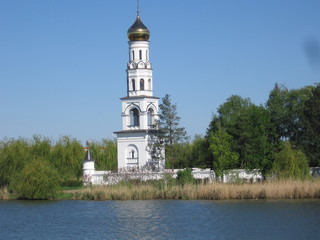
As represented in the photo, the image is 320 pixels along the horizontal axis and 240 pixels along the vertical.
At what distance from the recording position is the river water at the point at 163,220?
95.9 ft

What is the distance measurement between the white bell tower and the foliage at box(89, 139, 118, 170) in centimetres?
1248

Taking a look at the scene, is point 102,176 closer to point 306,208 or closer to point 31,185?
point 31,185

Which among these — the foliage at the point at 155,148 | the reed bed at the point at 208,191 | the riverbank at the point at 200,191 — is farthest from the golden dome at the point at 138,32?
the reed bed at the point at 208,191

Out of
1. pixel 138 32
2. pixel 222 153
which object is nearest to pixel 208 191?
pixel 222 153

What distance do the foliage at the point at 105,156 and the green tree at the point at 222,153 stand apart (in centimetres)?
1920

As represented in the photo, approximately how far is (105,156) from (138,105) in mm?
16728

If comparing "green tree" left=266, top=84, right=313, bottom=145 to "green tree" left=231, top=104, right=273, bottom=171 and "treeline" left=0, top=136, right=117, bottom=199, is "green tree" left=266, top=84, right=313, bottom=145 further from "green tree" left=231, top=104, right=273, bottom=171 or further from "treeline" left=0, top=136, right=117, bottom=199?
"treeline" left=0, top=136, right=117, bottom=199

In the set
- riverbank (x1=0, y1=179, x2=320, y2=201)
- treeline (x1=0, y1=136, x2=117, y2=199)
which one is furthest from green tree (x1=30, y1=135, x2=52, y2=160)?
riverbank (x1=0, y1=179, x2=320, y2=201)

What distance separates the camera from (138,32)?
186 feet

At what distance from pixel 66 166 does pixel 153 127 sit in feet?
27.6

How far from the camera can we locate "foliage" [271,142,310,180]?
44531mm

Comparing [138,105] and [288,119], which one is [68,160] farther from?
[288,119]

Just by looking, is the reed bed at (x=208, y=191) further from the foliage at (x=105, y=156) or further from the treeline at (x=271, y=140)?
the foliage at (x=105, y=156)

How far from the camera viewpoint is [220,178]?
5109 cm
